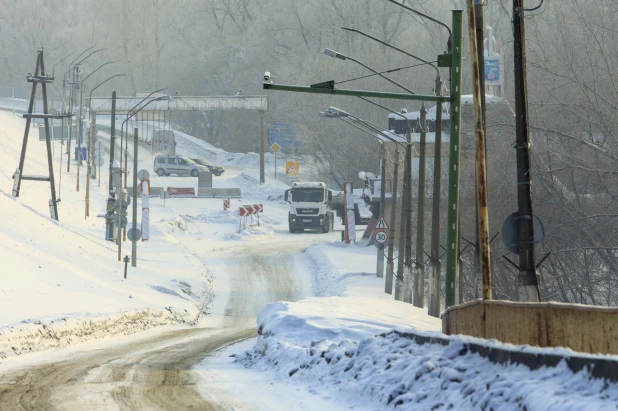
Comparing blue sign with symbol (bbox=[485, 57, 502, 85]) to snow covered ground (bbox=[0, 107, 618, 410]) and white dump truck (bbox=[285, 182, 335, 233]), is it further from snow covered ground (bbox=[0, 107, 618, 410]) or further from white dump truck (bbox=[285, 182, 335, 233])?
snow covered ground (bbox=[0, 107, 618, 410])

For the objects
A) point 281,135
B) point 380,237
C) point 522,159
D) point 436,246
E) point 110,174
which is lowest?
point 436,246

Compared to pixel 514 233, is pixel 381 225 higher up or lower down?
higher up

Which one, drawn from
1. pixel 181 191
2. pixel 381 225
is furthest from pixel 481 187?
pixel 181 191

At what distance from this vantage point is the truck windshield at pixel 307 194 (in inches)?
2470

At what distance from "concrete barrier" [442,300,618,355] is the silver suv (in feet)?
275

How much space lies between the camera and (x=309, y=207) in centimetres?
6481

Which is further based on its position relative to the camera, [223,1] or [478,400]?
[223,1]

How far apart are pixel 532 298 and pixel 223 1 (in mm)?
116267

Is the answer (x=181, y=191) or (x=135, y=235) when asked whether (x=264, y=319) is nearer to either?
(x=135, y=235)

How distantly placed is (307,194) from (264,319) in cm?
4269

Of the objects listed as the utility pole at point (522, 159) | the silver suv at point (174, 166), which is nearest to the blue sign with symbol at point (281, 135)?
the silver suv at point (174, 166)

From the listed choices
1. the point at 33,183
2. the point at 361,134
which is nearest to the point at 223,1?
the point at 361,134

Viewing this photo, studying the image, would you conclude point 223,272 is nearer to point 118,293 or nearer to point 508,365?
point 118,293

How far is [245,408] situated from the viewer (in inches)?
429
